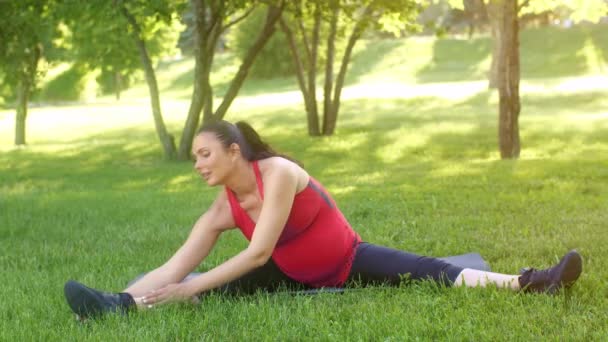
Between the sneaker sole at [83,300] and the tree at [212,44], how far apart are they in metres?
14.2

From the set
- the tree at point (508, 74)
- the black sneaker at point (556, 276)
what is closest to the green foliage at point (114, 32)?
the tree at point (508, 74)

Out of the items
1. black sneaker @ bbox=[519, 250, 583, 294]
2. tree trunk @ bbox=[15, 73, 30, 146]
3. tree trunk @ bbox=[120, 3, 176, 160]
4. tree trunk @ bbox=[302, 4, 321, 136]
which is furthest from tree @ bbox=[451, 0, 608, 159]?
tree trunk @ bbox=[15, 73, 30, 146]

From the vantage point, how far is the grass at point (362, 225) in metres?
4.85

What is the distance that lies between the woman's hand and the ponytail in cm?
89

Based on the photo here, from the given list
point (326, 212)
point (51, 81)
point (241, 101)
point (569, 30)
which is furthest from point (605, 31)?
point (326, 212)

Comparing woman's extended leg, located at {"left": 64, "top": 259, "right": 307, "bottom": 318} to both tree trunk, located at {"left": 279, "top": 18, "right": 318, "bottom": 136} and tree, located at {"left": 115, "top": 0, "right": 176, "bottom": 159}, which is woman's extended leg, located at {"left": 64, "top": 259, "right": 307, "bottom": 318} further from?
tree trunk, located at {"left": 279, "top": 18, "right": 318, "bottom": 136}

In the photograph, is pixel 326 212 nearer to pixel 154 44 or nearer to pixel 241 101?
pixel 241 101

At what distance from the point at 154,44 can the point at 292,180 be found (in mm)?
44959

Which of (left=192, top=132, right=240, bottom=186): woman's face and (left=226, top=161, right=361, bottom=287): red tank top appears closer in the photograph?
(left=192, top=132, right=240, bottom=186): woman's face

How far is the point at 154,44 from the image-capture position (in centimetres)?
4925

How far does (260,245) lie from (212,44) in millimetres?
15824

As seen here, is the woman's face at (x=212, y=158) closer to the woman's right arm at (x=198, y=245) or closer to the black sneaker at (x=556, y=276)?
the woman's right arm at (x=198, y=245)

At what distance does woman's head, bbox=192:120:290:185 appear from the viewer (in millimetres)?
5527

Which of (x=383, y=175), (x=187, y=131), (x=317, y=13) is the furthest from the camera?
(x=187, y=131)
